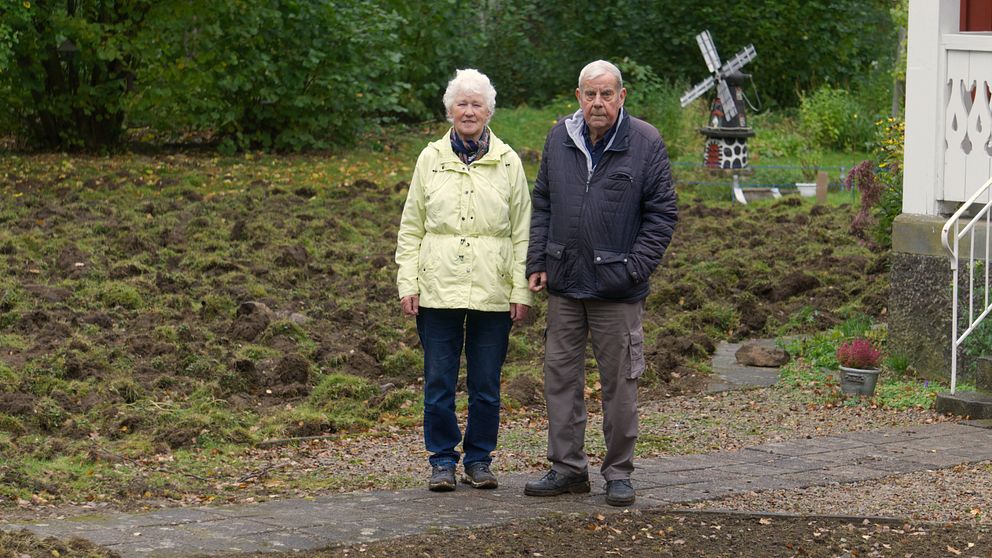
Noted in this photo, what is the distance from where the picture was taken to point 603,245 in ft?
20.0

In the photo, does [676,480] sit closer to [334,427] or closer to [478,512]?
[478,512]

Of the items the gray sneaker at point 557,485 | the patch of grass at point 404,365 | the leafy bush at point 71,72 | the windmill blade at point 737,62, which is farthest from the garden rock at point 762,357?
the windmill blade at point 737,62

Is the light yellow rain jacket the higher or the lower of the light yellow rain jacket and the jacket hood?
the lower

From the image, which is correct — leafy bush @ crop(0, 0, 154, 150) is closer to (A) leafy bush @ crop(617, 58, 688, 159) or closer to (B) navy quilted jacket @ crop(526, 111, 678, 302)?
(A) leafy bush @ crop(617, 58, 688, 159)

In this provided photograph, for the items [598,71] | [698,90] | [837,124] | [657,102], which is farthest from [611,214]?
[837,124]

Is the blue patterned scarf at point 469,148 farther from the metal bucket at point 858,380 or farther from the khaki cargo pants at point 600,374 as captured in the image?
the metal bucket at point 858,380

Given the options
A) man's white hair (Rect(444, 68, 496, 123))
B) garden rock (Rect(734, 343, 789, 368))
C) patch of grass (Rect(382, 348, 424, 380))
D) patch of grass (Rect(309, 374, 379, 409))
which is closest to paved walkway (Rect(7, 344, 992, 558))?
man's white hair (Rect(444, 68, 496, 123))

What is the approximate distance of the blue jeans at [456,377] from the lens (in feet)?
21.0

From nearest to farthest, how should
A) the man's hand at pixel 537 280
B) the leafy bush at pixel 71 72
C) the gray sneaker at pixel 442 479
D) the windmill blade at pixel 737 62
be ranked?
the man's hand at pixel 537 280, the gray sneaker at pixel 442 479, the leafy bush at pixel 71 72, the windmill blade at pixel 737 62

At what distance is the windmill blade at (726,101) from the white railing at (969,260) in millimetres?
10705

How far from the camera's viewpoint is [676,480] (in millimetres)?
6660

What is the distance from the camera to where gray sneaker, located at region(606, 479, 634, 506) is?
611 cm

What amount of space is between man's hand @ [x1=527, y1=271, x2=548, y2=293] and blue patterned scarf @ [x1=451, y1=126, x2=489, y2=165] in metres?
0.57

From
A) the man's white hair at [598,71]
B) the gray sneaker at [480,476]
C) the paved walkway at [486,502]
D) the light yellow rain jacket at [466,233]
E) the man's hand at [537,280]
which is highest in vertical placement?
the man's white hair at [598,71]
